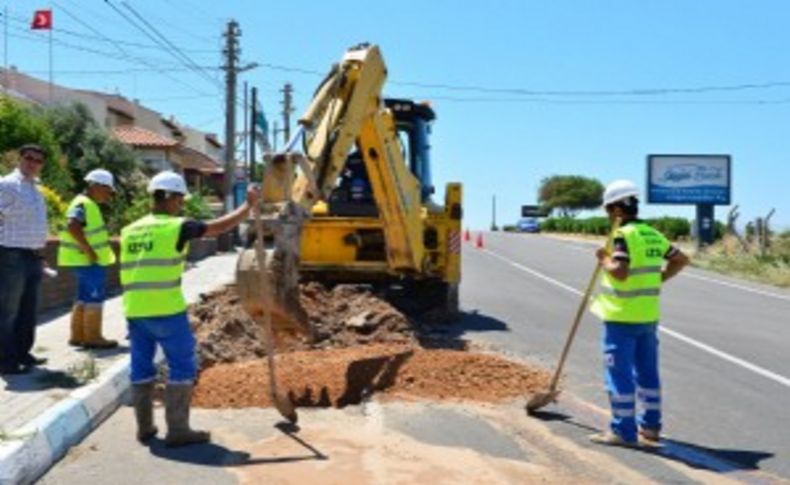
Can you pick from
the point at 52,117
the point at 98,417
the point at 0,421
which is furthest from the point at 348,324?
the point at 52,117

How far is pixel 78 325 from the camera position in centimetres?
A: 1059

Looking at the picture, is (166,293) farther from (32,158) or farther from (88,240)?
(88,240)

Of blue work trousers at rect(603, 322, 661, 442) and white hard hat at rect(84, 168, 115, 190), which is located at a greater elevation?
white hard hat at rect(84, 168, 115, 190)

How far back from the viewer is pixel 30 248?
918 cm

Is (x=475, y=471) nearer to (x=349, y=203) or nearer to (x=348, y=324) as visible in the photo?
(x=348, y=324)

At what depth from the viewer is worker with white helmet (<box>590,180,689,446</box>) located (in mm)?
7359

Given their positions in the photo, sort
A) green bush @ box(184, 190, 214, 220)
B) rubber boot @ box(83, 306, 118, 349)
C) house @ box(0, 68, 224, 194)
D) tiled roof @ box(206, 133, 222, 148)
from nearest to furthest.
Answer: rubber boot @ box(83, 306, 118, 349) → green bush @ box(184, 190, 214, 220) → house @ box(0, 68, 224, 194) → tiled roof @ box(206, 133, 222, 148)

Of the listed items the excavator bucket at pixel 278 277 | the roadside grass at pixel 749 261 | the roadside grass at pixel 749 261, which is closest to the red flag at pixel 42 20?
the roadside grass at pixel 749 261

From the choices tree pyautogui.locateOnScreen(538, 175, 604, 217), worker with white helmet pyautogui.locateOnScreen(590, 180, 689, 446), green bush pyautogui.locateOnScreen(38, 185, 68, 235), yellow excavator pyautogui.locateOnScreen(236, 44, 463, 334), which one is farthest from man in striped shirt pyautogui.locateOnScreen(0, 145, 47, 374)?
tree pyautogui.locateOnScreen(538, 175, 604, 217)

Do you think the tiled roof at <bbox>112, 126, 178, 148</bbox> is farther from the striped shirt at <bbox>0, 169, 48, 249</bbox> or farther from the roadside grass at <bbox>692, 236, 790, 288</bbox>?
the striped shirt at <bbox>0, 169, 48, 249</bbox>

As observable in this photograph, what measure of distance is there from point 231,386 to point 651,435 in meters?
3.47

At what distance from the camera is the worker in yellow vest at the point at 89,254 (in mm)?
10211

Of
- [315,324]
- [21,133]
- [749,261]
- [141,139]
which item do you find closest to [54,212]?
[315,324]

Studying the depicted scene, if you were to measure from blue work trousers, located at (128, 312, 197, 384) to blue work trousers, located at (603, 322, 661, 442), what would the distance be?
9.60ft
